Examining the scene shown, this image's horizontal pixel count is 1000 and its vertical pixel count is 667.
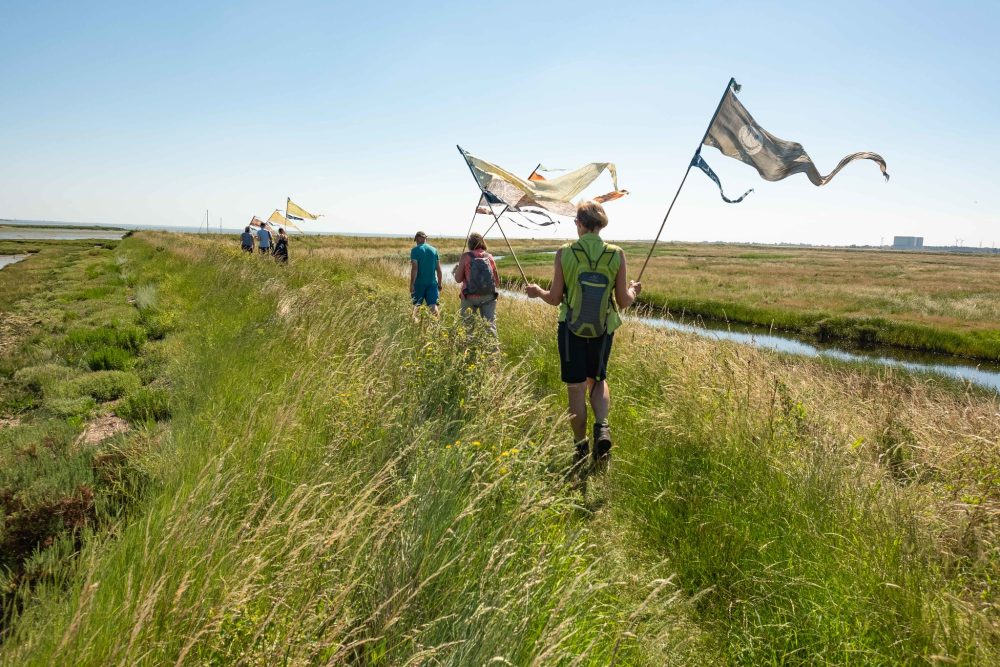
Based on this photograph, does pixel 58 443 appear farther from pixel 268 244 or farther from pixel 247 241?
pixel 247 241

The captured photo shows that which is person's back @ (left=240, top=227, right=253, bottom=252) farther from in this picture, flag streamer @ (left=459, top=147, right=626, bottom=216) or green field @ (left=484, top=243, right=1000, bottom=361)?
Answer: flag streamer @ (left=459, top=147, right=626, bottom=216)

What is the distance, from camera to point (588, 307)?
4453mm

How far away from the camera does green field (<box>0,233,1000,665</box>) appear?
1.89 meters

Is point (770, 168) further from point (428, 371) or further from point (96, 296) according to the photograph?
point (96, 296)

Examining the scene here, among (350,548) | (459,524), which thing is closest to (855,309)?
(459,524)

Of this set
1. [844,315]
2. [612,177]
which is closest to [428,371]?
[612,177]

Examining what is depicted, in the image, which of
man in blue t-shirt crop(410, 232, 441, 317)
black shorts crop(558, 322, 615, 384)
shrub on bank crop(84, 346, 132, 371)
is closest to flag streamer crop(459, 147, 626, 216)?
black shorts crop(558, 322, 615, 384)

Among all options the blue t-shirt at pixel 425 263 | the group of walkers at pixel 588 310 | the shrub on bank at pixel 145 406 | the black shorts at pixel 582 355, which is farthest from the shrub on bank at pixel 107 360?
the black shorts at pixel 582 355

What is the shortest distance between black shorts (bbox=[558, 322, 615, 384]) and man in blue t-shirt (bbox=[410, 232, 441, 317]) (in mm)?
5010

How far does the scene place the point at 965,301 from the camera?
93.4ft

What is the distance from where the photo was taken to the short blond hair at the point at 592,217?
4.52 m

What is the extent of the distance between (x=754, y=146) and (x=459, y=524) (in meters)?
5.06

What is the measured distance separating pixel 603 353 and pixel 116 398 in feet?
18.7

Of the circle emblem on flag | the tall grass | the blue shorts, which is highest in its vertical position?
the circle emblem on flag
